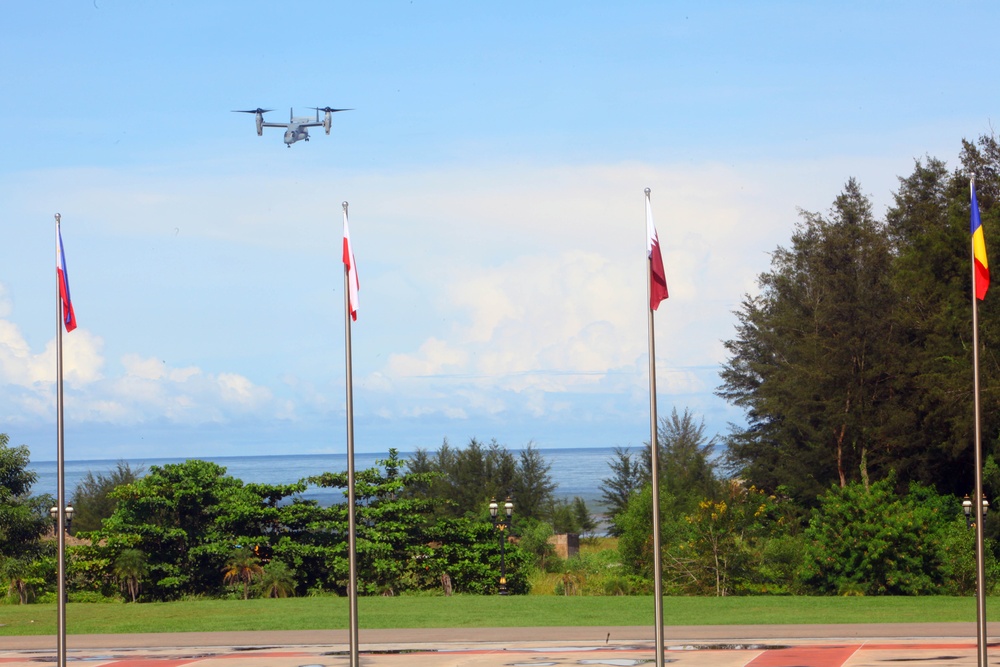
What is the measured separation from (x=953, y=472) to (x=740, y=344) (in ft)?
68.9

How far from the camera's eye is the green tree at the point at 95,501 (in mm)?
60938

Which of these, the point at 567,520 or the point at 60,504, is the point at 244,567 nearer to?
the point at 60,504

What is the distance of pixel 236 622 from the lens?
81.9ft

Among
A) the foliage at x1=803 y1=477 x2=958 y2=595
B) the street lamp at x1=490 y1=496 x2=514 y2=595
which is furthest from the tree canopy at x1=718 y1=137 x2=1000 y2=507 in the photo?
the street lamp at x1=490 y1=496 x2=514 y2=595

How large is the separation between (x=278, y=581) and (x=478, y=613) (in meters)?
10.8

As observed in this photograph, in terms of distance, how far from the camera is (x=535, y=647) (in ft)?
67.5

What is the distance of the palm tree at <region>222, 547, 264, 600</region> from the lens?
35062mm

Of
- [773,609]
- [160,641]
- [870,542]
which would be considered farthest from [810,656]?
[870,542]

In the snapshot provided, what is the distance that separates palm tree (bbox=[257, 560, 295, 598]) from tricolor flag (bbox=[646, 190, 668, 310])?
22.3 meters

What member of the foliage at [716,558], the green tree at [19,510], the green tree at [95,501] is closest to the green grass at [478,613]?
the foliage at [716,558]

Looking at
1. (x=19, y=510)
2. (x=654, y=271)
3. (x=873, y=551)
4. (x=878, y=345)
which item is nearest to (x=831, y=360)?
(x=878, y=345)

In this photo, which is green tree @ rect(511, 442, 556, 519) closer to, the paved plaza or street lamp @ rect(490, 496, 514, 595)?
street lamp @ rect(490, 496, 514, 595)

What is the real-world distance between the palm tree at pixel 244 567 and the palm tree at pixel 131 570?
7.85 feet

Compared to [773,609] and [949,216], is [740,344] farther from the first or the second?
[773,609]
